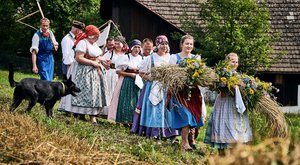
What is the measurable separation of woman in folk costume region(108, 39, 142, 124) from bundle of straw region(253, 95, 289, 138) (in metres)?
2.70

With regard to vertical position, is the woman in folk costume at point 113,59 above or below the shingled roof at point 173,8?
below

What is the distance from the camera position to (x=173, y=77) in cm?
845

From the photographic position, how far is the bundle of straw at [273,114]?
8492 millimetres

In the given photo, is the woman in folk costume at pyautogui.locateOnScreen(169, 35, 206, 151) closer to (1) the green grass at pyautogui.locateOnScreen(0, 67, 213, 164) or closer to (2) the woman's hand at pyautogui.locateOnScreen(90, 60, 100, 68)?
(1) the green grass at pyautogui.locateOnScreen(0, 67, 213, 164)

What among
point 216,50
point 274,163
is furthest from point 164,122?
point 216,50

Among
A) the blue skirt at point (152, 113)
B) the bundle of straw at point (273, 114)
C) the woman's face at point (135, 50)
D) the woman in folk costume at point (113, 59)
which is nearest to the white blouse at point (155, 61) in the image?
the blue skirt at point (152, 113)

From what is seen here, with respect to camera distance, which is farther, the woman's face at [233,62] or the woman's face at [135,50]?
the woman's face at [135,50]

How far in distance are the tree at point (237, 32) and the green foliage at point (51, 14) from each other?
27.5 feet

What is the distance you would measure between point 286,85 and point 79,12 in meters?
11.2

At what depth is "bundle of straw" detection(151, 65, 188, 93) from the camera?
845cm

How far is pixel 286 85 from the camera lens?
27.0 meters

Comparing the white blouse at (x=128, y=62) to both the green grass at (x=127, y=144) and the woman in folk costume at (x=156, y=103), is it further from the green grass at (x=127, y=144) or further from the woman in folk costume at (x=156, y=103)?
the woman in folk costume at (x=156, y=103)

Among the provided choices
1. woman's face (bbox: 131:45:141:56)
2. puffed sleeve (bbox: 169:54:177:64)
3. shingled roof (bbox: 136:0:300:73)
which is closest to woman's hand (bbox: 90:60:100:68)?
woman's face (bbox: 131:45:141:56)

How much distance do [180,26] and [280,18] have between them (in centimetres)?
430
